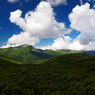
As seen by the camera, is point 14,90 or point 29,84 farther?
point 29,84

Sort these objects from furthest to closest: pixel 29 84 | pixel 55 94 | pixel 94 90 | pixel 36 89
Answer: pixel 29 84
pixel 36 89
pixel 94 90
pixel 55 94

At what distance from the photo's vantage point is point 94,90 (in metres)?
16.3

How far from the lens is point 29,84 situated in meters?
20.2

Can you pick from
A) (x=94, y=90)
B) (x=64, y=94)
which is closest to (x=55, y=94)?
(x=64, y=94)

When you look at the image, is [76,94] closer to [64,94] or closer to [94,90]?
[64,94]

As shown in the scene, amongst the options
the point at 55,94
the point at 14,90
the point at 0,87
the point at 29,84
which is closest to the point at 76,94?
the point at 55,94

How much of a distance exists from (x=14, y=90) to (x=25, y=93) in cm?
327

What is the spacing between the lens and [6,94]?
51.5 feet

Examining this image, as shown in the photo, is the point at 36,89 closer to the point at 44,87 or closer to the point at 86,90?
the point at 44,87

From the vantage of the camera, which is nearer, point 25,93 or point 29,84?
point 25,93

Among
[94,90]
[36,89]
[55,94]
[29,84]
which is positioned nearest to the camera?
[55,94]

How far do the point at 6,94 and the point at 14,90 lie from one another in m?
1.78

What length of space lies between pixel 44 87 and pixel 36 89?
1.99 m

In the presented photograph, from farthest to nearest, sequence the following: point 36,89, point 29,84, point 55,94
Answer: point 29,84, point 36,89, point 55,94
